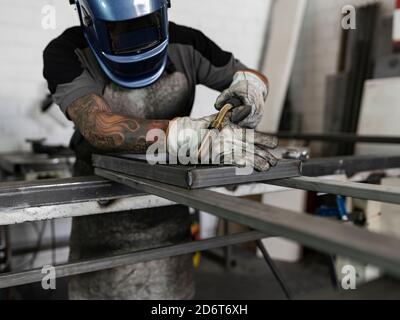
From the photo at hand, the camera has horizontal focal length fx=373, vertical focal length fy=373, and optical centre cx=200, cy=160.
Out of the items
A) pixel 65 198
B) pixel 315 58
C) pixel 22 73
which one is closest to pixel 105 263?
pixel 65 198

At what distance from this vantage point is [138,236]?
3.80 feet

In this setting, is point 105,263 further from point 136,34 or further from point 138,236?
point 136,34

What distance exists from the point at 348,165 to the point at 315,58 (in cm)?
173

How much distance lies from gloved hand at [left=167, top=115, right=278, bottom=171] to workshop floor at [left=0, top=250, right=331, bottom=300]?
146 cm

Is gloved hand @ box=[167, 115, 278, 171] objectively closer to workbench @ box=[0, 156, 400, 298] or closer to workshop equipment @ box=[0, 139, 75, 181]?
workbench @ box=[0, 156, 400, 298]

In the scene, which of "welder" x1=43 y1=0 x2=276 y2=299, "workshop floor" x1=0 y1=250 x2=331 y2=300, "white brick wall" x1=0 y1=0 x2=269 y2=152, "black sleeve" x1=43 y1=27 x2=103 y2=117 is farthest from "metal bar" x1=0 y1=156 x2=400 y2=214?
"workshop floor" x1=0 y1=250 x2=331 y2=300

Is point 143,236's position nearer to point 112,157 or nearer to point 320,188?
point 112,157

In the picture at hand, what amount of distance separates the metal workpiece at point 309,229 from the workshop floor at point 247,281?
1588mm

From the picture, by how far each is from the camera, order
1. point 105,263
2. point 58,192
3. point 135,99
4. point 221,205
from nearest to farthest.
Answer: point 221,205 → point 58,192 → point 105,263 → point 135,99

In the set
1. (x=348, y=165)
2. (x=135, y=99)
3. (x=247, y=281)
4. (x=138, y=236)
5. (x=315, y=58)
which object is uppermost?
(x=315, y=58)

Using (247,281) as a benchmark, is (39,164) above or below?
above

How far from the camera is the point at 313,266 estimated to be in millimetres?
2422

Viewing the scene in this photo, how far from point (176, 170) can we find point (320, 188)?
26 centimetres
